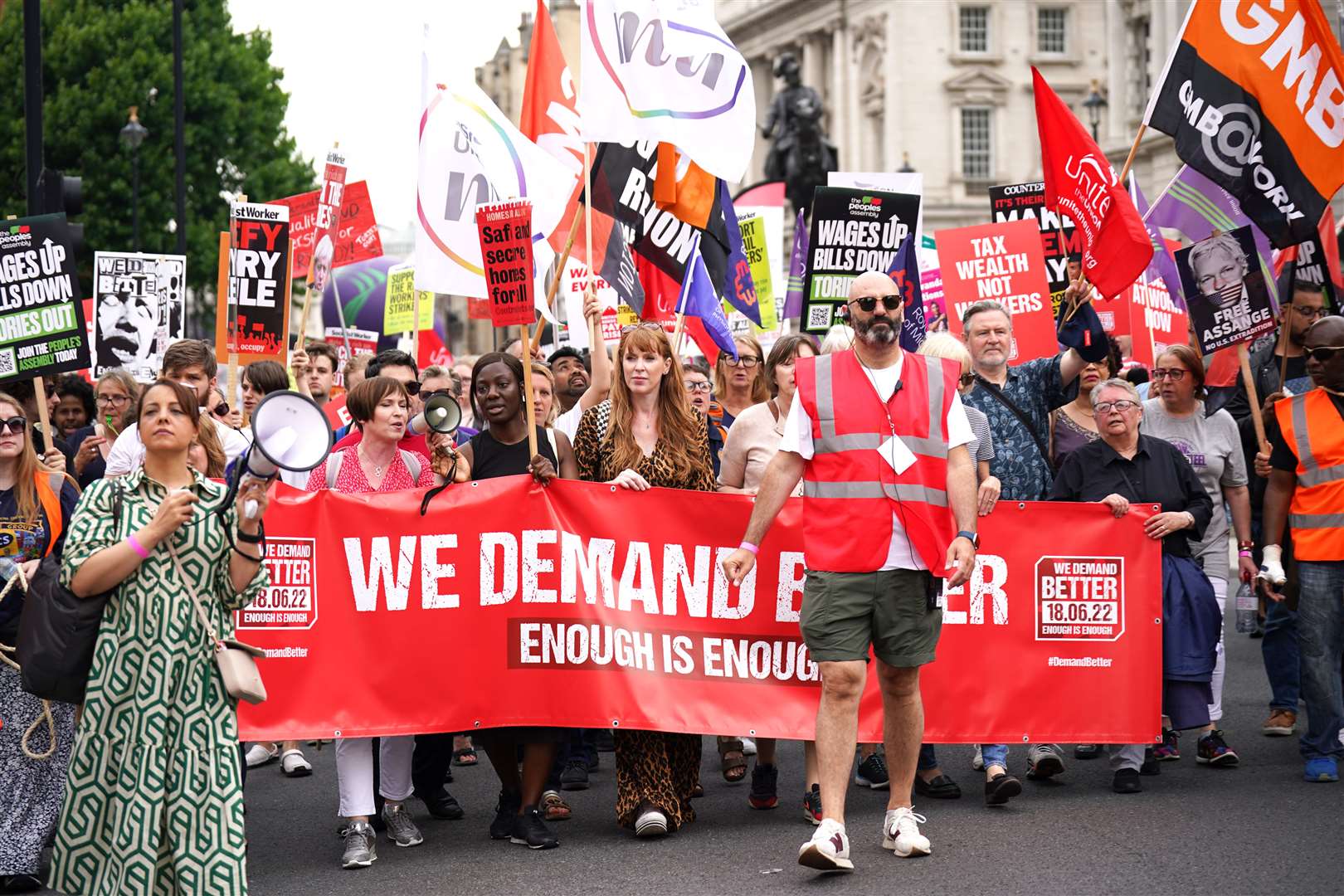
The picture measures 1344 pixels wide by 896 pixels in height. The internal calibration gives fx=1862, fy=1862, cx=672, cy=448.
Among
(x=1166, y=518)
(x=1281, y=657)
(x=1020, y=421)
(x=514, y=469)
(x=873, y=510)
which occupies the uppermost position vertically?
(x=1020, y=421)

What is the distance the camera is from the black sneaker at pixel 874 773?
8352mm

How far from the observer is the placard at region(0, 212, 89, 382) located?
8305 mm

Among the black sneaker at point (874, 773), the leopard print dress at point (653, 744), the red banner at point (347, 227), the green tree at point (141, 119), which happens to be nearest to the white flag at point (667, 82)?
the leopard print dress at point (653, 744)

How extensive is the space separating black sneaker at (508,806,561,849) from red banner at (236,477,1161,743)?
389 mm

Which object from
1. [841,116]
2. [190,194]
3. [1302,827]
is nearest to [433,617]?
[1302,827]

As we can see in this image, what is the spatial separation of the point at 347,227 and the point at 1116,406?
868 centimetres

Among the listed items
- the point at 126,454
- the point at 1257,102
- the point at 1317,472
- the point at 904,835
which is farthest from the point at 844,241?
the point at 904,835

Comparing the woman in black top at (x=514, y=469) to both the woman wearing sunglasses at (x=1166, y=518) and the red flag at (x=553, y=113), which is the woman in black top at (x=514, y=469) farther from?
the red flag at (x=553, y=113)

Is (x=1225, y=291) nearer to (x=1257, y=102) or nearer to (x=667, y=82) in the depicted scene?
(x=1257, y=102)

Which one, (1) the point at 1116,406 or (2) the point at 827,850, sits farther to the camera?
(1) the point at 1116,406

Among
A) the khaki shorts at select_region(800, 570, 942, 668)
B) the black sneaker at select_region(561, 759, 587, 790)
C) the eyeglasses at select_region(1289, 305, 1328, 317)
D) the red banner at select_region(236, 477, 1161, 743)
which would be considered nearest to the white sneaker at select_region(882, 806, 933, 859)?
the khaki shorts at select_region(800, 570, 942, 668)

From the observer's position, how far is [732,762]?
875cm

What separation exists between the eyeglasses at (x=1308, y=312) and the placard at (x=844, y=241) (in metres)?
2.32

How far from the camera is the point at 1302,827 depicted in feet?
23.6
